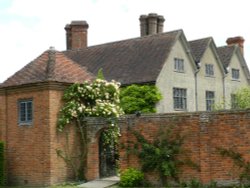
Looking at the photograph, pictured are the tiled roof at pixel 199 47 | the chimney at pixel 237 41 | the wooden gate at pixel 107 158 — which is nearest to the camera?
the wooden gate at pixel 107 158

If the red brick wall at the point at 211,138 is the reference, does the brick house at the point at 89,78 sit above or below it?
above

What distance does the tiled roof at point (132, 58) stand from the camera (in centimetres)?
3388

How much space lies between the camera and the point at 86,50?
41.7m

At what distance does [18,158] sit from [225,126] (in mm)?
9998

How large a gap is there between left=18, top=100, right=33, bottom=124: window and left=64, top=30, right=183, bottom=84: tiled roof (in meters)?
10.0

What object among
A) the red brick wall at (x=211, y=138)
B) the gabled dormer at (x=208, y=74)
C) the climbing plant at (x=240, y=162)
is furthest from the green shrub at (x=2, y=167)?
the gabled dormer at (x=208, y=74)

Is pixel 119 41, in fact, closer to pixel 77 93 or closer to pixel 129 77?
pixel 129 77

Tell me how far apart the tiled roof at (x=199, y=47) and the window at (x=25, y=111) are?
695 inches

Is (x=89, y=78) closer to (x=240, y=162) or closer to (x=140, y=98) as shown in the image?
(x=140, y=98)

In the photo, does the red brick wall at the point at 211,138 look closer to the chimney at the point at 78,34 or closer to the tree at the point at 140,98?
the tree at the point at 140,98

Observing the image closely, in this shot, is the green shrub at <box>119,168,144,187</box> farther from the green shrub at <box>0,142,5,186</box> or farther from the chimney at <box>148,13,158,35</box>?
the chimney at <box>148,13,158,35</box>

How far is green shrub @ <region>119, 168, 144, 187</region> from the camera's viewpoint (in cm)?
2153

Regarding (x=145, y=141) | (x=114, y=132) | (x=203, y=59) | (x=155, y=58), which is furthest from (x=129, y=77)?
(x=145, y=141)

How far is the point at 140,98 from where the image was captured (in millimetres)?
31688
